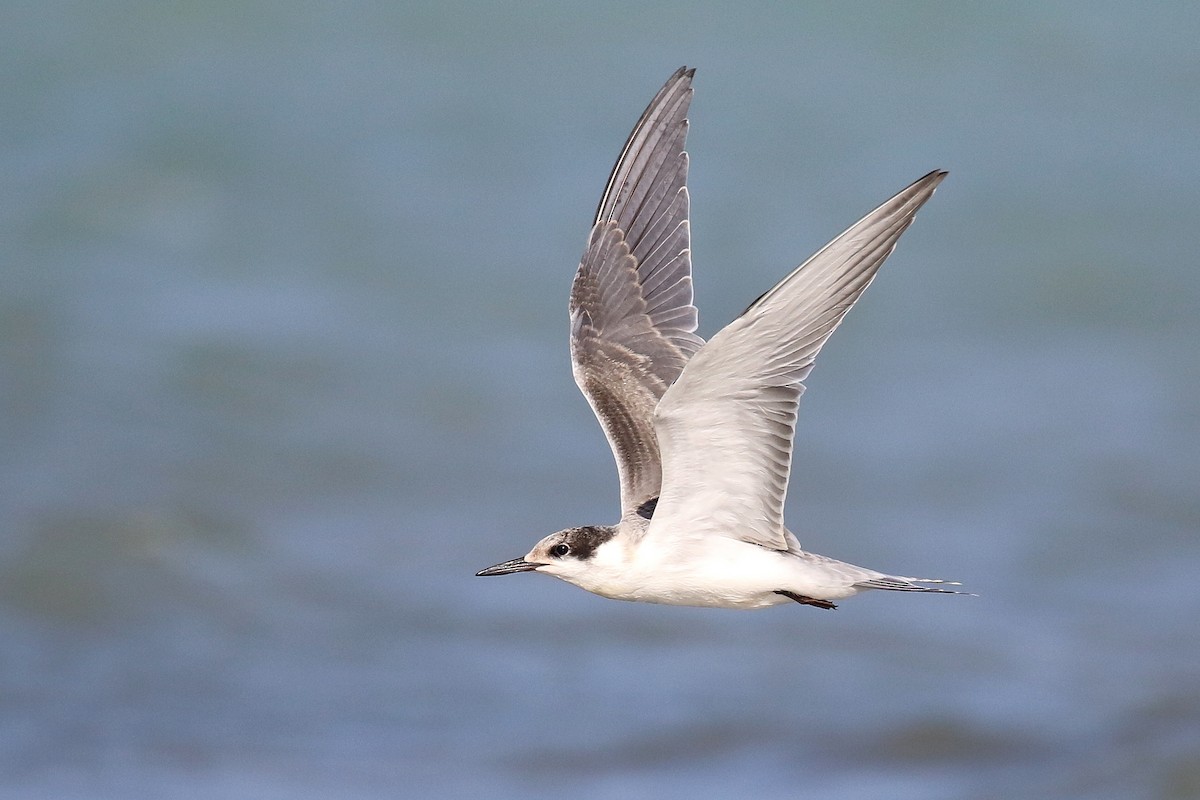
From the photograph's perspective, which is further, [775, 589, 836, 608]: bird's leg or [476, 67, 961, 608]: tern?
[775, 589, 836, 608]: bird's leg

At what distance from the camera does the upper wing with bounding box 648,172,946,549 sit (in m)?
9.18

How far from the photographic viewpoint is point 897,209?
9070 mm

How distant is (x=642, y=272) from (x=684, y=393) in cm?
290

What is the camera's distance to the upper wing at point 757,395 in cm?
918

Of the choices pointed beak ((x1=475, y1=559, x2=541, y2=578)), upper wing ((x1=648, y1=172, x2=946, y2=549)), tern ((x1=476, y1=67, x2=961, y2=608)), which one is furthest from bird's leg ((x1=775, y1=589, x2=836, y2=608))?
pointed beak ((x1=475, y1=559, x2=541, y2=578))

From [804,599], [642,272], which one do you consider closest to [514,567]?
[804,599]

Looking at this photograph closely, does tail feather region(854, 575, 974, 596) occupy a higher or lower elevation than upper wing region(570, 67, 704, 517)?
lower

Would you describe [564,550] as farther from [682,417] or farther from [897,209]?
[897,209]

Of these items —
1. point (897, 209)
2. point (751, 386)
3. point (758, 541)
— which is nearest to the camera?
point (897, 209)

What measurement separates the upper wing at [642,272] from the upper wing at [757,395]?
1556mm

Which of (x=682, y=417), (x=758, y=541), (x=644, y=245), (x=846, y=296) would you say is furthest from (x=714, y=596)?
(x=644, y=245)

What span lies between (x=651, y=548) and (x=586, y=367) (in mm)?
1906

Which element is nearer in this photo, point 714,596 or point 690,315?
point 714,596

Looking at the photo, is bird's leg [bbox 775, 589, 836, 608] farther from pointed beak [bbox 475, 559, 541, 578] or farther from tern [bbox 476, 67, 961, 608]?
pointed beak [bbox 475, 559, 541, 578]
